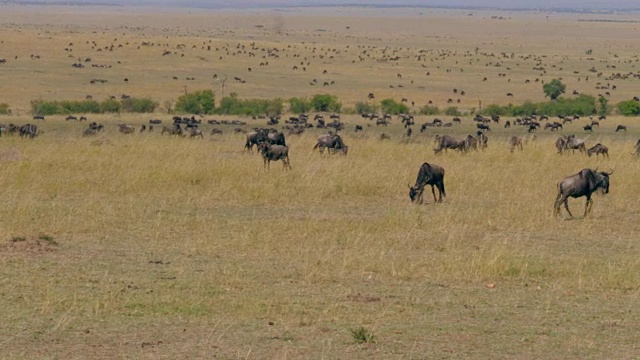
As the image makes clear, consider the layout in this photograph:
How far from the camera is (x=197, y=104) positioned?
44688mm

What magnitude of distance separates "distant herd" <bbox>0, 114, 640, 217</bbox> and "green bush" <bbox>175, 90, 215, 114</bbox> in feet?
17.3

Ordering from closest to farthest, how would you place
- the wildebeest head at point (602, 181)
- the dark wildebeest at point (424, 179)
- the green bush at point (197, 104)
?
the wildebeest head at point (602, 181)
the dark wildebeest at point (424, 179)
the green bush at point (197, 104)

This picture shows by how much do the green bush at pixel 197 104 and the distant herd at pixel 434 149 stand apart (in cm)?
527

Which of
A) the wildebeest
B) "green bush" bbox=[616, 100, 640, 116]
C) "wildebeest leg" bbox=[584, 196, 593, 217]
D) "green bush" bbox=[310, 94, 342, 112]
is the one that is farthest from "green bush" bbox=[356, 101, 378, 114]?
"wildebeest leg" bbox=[584, 196, 593, 217]

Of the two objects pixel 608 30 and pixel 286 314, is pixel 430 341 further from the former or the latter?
pixel 608 30

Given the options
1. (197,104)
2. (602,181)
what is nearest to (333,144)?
(602,181)

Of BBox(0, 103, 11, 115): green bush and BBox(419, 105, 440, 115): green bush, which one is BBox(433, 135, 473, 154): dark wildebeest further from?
BBox(0, 103, 11, 115): green bush

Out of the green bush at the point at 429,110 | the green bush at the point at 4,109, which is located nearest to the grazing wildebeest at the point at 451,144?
the green bush at the point at 429,110

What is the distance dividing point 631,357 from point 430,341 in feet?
4.92

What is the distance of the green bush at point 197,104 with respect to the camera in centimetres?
4472

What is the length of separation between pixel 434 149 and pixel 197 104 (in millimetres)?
19961

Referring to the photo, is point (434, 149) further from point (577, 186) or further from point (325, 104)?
point (325, 104)

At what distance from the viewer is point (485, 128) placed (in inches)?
1487

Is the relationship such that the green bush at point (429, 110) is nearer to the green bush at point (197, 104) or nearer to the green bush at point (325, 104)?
the green bush at point (325, 104)
